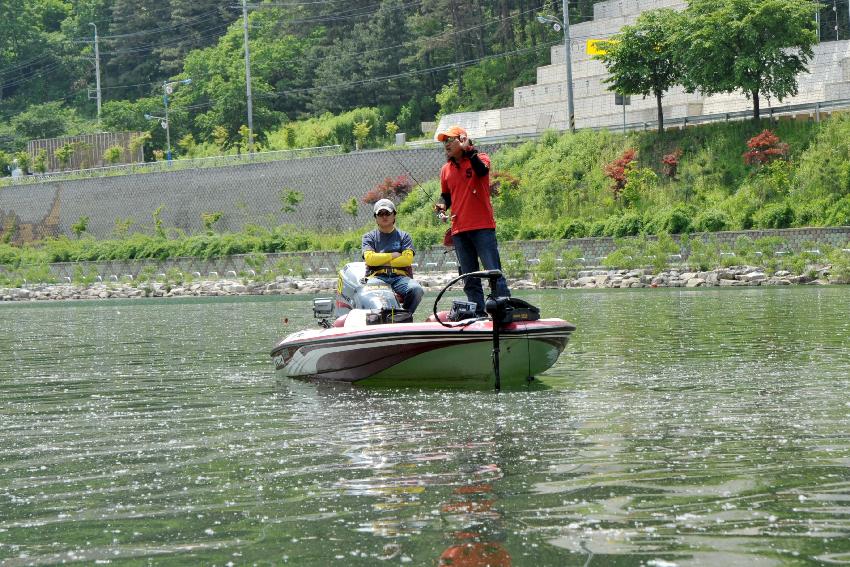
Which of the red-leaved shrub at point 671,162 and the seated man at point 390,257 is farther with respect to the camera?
the red-leaved shrub at point 671,162

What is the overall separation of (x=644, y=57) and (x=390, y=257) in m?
32.2

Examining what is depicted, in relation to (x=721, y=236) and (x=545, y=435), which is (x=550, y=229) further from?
(x=545, y=435)

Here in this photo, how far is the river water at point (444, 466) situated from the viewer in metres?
5.12

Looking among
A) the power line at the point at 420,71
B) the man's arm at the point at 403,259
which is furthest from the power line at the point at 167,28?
the man's arm at the point at 403,259

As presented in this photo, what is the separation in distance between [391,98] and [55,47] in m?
36.9

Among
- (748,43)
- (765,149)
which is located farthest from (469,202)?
(748,43)

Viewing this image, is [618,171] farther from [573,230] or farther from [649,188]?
[573,230]

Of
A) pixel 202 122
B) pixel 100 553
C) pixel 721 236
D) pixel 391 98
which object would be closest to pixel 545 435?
pixel 100 553

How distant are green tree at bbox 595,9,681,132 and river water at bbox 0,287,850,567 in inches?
1188

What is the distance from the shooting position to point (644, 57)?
4225 centimetres

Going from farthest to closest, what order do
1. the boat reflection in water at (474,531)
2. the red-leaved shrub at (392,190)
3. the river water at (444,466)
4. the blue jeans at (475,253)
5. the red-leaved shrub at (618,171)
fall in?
the red-leaved shrub at (392,190), the red-leaved shrub at (618,171), the blue jeans at (475,253), the river water at (444,466), the boat reflection in water at (474,531)

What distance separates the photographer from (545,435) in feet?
25.4

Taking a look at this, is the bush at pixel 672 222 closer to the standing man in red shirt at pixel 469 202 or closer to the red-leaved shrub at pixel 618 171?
the red-leaved shrub at pixel 618 171

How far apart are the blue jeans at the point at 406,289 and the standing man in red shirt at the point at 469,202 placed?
2.07 ft
